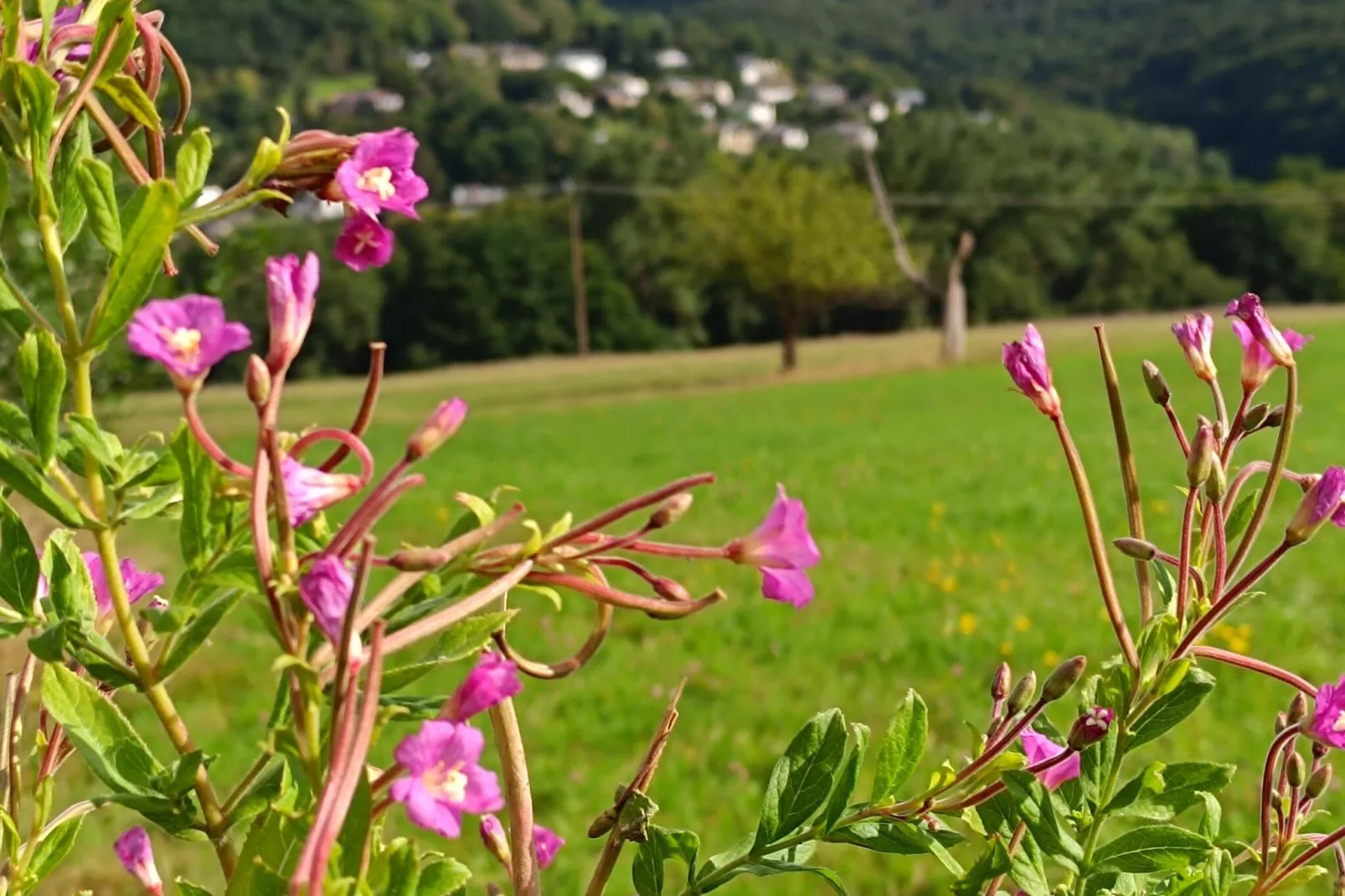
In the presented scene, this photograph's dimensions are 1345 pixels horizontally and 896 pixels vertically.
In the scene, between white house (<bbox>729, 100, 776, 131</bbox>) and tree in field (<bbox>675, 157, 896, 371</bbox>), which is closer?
tree in field (<bbox>675, 157, 896, 371</bbox>)

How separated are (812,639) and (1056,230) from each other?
33420 millimetres

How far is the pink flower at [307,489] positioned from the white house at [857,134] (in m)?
32.0

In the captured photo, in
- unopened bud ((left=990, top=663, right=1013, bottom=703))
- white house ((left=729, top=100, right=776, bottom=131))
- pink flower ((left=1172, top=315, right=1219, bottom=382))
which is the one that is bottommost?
unopened bud ((left=990, top=663, right=1013, bottom=703))

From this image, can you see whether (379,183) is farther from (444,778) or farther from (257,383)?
(444,778)

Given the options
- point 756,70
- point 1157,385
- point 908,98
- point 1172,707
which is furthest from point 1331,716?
point 756,70

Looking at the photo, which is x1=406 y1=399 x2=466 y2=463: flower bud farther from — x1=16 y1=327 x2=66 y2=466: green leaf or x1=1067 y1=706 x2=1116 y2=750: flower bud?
x1=1067 y1=706 x2=1116 y2=750: flower bud

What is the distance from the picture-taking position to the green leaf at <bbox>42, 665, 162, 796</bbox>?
421mm

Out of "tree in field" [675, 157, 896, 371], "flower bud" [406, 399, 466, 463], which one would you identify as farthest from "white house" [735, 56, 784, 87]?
"flower bud" [406, 399, 466, 463]

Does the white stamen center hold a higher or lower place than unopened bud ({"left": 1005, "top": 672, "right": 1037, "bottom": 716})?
higher

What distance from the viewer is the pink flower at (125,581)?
0.51 meters

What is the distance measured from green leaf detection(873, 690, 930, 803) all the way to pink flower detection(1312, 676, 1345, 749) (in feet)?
0.51

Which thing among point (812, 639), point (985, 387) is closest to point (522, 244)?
point (985, 387)

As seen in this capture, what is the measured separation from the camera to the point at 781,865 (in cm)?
50

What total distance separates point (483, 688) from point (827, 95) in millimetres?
80370
